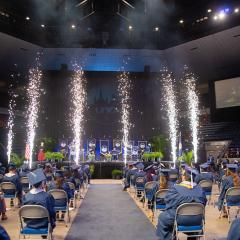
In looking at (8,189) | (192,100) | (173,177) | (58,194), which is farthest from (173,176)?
(192,100)

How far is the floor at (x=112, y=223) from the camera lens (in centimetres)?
695

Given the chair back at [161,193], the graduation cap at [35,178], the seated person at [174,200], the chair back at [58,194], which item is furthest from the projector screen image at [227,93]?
the graduation cap at [35,178]

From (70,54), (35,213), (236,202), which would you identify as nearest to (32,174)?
(35,213)

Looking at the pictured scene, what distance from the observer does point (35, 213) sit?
5.47 m

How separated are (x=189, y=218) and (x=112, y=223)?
3.07 meters

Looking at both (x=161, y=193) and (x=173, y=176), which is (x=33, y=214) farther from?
(x=173, y=176)

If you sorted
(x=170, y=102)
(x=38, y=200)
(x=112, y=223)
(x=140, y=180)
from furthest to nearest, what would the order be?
(x=170, y=102) → (x=140, y=180) → (x=112, y=223) → (x=38, y=200)

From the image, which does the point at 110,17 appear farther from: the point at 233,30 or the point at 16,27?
the point at 233,30

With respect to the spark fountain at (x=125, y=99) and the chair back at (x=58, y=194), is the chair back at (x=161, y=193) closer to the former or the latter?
the chair back at (x=58, y=194)

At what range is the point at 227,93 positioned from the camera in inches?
1101

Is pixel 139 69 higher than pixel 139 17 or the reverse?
the reverse

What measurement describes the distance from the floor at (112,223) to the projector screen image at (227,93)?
60.2 feet

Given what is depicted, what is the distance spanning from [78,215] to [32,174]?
Answer: 3.45 metres

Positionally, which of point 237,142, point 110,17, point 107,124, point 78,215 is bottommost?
point 78,215
